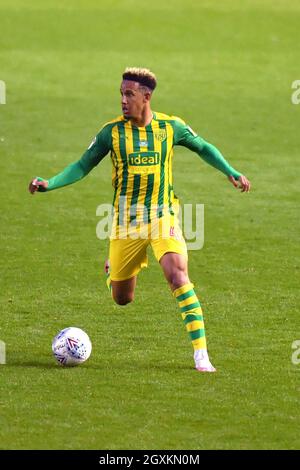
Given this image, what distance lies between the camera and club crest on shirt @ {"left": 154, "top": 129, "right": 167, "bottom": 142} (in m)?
11.6

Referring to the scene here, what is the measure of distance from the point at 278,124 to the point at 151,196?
14299 mm

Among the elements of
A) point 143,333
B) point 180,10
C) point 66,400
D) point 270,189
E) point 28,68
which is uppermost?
point 180,10

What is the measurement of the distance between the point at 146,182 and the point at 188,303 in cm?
125

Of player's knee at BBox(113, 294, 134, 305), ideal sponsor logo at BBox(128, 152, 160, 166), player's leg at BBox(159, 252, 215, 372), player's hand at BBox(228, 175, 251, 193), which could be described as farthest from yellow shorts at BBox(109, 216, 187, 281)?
player's hand at BBox(228, 175, 251, 193)

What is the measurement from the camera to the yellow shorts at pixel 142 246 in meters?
11.5

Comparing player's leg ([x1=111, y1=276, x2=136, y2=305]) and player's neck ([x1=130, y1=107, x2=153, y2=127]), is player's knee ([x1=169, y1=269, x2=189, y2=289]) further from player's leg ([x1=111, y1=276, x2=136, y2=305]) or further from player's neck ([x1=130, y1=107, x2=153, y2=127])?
player's neck ([x1=130, y1=107, x2=153, y2=127])

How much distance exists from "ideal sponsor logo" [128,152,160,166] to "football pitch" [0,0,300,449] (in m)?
1.91

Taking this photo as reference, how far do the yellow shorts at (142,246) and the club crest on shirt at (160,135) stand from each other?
76 cm

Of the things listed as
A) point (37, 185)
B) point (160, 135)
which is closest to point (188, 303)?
point (160, 135)

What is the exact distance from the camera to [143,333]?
499 inches

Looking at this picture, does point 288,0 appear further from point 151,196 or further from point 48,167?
point 151,196

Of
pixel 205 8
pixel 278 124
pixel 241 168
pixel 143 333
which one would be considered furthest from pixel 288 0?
pixel 143 333

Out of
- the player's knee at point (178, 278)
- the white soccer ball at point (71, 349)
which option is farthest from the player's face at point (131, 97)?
the white soccer ball at point (71, 349)

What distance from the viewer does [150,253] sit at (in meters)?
16.9
